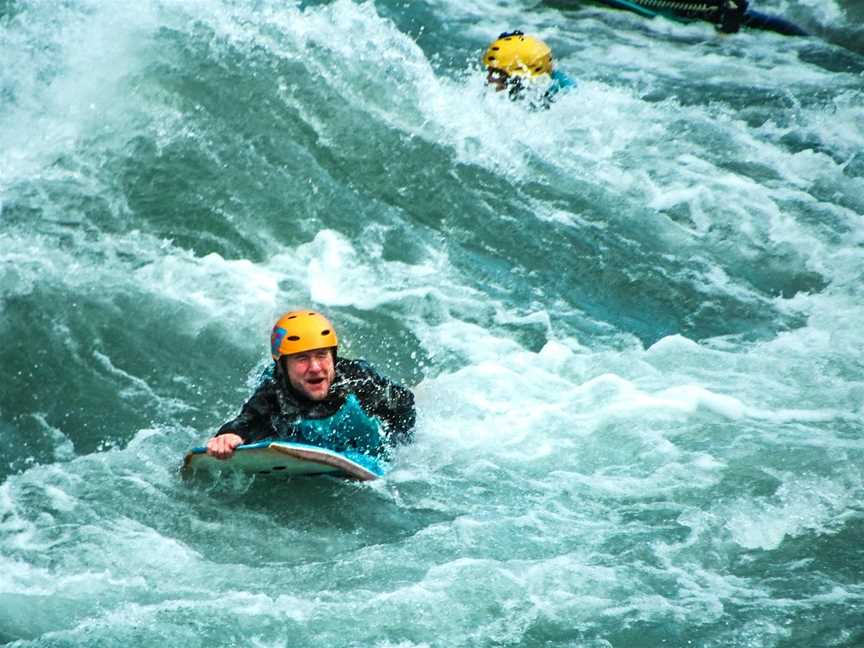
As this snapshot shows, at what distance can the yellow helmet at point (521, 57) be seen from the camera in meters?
12.9

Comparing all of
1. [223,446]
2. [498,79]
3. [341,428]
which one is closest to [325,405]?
[341,428]

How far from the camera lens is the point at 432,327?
956 centimetres

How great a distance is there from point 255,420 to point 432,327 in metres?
2.36

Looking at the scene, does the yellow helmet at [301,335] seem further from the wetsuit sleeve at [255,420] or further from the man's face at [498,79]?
the man's face at [498,79]

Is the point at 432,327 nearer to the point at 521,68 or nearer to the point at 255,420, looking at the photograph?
the point at 255,420

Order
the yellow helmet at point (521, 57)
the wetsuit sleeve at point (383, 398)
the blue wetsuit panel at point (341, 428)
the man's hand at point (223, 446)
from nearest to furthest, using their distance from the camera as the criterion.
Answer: the man's hand at point (223, 446) < the blue wetsuit panel at point (341, 428) < the wetsuit sleeve at point (383, 398) < the yellow helmet at point (521, 57)

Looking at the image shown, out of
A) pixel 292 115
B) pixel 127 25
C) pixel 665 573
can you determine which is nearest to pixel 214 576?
pixel 665 573

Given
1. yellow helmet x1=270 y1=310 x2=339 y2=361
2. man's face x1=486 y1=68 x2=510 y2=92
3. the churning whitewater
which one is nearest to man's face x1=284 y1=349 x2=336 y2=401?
yellow helmet x1=270 y1=310 x2=339 y2=361

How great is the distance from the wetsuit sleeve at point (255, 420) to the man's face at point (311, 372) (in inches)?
7.2

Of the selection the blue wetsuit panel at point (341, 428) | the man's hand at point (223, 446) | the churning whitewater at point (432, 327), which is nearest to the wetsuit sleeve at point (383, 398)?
the blue wetsuit panel at point (341, 428)

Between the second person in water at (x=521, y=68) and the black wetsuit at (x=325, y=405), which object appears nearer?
the black wetsuit at (x=325, y=405)

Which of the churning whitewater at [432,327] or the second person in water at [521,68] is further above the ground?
the second person in water at [521,68]

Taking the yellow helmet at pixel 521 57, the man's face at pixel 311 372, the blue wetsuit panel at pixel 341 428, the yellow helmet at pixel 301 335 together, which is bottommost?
the blue wetsuit panel at pixel 341 428

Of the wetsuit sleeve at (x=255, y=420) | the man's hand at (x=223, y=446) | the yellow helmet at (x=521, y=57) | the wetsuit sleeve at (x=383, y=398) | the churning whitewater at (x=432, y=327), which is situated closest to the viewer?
the churning whitewater at (x=432, y=327)
